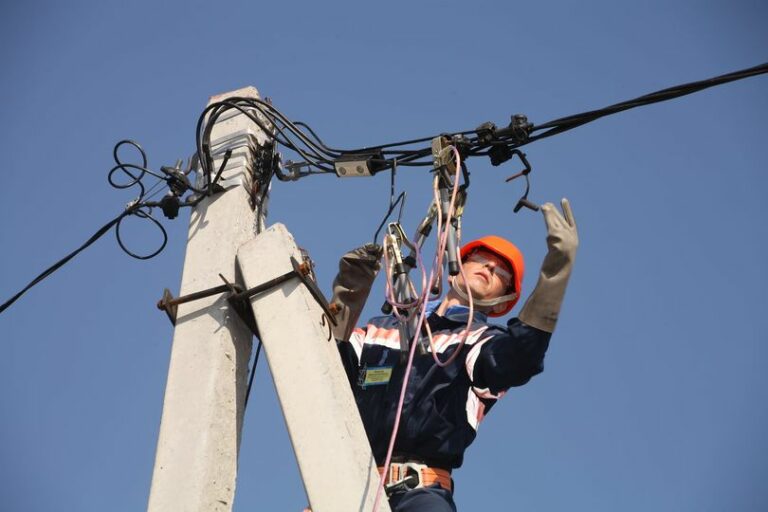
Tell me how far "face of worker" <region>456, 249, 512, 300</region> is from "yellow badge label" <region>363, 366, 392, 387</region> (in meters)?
0.73

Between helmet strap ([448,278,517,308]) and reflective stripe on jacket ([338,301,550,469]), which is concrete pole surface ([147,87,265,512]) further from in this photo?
helmet strap ([448,278,517,308])

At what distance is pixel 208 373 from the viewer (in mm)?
4191

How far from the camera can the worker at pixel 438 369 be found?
14.9 feet

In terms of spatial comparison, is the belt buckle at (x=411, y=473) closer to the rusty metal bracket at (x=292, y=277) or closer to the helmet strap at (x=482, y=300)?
the rusty metal bracket at (x=292, y=277)

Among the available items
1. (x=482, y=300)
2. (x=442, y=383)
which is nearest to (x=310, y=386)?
(x=442, y=383)

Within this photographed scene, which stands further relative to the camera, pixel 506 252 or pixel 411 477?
pixel 506 252

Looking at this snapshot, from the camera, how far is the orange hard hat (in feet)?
18.6

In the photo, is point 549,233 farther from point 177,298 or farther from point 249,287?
point 177,298

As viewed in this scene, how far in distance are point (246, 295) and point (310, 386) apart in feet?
1.62

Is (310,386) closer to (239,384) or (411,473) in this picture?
(239,384)

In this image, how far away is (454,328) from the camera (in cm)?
543

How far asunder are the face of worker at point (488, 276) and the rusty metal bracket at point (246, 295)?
4.59 ft

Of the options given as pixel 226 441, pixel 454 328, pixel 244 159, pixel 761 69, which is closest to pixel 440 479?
pixel 454 328

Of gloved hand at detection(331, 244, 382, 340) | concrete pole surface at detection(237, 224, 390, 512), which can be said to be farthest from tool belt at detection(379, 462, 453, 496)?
concrete pole surface at detection(237, 224, 390, 512)
